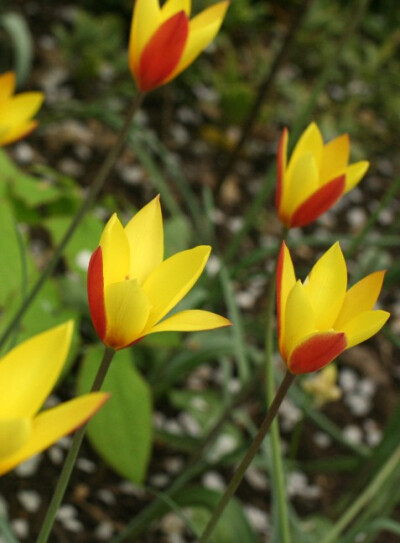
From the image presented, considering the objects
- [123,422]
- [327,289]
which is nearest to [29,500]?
[123,422]

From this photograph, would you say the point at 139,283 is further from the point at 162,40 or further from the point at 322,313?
the point at 162,40

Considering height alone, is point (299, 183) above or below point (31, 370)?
below

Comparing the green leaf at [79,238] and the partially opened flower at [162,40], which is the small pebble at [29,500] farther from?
the partially opened flower at [162,40]

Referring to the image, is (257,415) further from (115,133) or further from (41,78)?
(41,78)

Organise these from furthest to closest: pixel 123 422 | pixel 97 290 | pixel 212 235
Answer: pixel 212 235 → pixel 123 422 → pixel 97 290

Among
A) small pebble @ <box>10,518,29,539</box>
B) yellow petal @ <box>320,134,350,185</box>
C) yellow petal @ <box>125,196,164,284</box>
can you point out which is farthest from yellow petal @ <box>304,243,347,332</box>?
small pebble @ <box>10,518,29,539</box>

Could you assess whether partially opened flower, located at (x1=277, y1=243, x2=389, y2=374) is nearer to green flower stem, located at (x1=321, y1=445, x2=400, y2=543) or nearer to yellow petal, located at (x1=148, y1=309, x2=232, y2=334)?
yellow petal, located at (x1=148, y1=309, x2=232, y2=334)

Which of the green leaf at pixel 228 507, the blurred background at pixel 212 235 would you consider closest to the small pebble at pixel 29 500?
the blurred background at pixel 212 235
